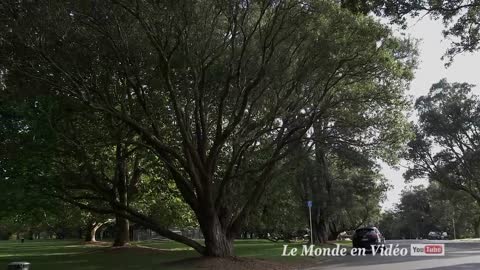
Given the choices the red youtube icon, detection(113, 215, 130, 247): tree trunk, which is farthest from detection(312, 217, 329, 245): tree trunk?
detection(113, 215, 130, 247): tree trunk

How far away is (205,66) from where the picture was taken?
2131 cm

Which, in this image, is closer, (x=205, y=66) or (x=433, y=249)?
(x=205, y=66)

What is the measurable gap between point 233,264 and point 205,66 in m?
8.47

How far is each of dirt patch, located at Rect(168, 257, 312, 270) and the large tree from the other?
936 mm

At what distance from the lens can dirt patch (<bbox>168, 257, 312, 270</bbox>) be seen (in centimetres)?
1962

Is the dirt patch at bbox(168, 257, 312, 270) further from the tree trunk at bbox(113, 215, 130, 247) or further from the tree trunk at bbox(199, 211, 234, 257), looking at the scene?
the tree trunk at bbox(113, 215, 130, 247)

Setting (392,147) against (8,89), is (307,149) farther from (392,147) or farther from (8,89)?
(8,89)

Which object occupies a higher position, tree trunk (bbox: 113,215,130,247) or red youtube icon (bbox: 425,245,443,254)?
tree trunk (bbox: 113,215,130,247)

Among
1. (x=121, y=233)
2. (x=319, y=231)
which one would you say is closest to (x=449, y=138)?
(x=319, y=231)

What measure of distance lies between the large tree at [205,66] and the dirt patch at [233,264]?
936 millimetres

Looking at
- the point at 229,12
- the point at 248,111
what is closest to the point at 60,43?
the point at 229,12

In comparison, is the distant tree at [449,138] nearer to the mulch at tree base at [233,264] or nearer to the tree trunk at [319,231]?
the tree trunk at [319,231]

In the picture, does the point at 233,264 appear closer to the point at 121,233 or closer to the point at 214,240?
the point at 214,240

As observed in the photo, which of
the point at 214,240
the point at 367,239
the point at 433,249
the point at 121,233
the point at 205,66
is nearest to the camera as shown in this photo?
the point at 205,66
